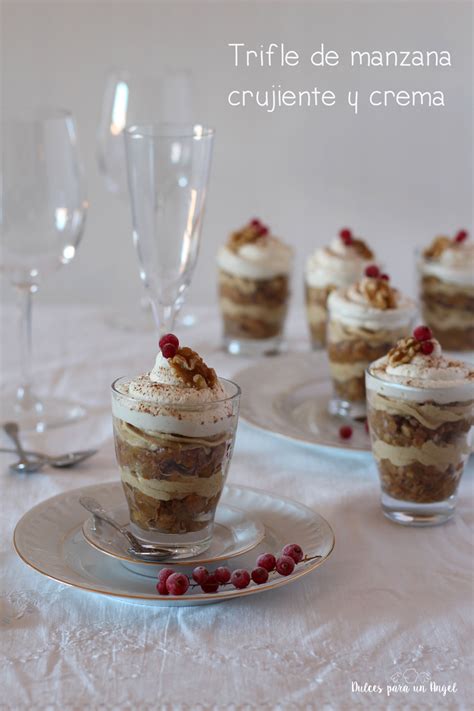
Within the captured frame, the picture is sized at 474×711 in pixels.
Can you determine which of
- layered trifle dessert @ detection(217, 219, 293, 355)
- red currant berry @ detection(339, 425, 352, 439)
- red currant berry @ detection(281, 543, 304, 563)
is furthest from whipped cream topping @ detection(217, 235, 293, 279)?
red currant berry @ detection(281, 543, 304, 563)

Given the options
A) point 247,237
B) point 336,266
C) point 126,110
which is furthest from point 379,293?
point 126,110

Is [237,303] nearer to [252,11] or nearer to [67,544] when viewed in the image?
[67,544]

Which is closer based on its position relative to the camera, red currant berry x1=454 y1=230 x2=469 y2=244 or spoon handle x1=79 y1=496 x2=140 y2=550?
spoon handle x1=79 y1=496 x2=140 y2=550

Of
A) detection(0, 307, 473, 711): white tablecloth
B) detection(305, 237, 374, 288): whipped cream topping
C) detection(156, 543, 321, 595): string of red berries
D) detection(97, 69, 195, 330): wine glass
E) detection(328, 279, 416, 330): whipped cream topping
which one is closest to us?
detection(0, 307, 473, 711): white tablecloth

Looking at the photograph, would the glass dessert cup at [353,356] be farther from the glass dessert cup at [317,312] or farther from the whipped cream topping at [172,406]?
the whipped cream topping at [172,406]

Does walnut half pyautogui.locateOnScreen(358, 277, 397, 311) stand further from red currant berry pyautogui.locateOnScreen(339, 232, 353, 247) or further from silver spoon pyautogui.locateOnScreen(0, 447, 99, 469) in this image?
silver spoon pyautogui.locateOnScreen(0, 447, 99, 469)

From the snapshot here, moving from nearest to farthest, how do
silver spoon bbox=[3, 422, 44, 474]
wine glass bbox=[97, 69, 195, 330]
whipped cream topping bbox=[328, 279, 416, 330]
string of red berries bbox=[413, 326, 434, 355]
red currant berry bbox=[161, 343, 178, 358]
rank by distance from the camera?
red currant berry bbox=[161, 343, 178, 358] < string of red berries bbox=[413, 326, 434, 355] < silver spoon bbox=[3, 422, 44, 474] < whipped cream topping bbox=[328, 279, 416, 330] < wine glass bbox=[97, 69, 195, 330]
